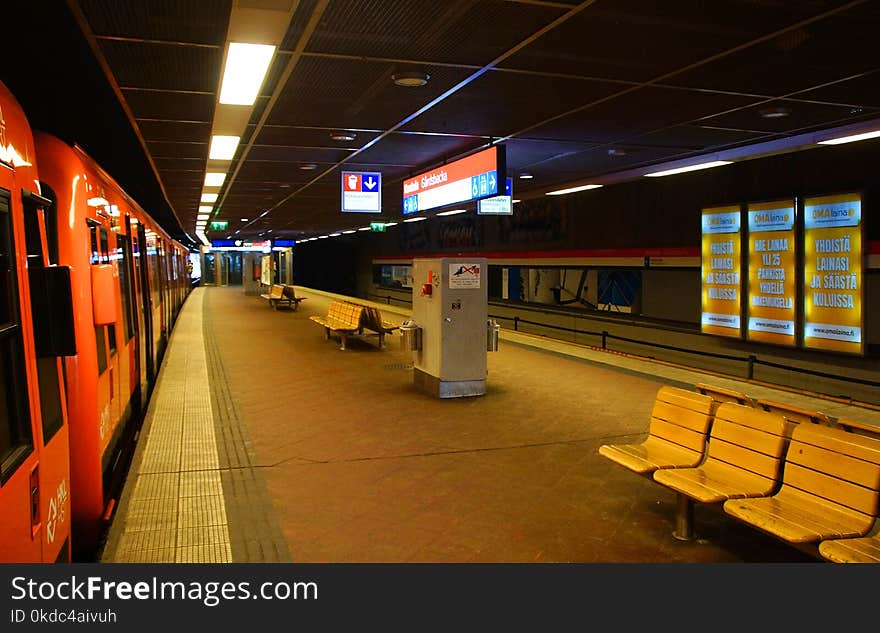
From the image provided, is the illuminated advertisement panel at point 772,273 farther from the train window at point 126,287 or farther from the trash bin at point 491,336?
the train window at point 126,287

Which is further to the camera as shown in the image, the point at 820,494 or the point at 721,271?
the point at 721,271

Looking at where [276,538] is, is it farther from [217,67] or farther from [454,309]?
[454,309]

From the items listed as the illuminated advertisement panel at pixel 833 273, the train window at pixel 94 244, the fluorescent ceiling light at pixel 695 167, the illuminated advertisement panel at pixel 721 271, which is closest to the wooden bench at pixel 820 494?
the train window at pixel 94 244

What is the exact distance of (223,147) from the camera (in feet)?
33.5

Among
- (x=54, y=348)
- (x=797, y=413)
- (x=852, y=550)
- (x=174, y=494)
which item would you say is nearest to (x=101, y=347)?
(x=174, y=494)

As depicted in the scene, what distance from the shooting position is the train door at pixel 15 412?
7.70 feet

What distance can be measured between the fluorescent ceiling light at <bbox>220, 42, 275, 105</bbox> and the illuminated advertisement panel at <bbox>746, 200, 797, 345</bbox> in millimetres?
7768

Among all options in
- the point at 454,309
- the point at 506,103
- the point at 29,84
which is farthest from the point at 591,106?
the point at 29,84

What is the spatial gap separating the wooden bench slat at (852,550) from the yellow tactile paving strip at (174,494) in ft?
9.97

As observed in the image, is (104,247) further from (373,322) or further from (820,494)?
(373,322)

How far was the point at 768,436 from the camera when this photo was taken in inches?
160

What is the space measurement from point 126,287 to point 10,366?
3.95 m

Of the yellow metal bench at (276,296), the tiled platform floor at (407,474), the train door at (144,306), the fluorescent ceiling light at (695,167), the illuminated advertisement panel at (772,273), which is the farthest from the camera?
the yellow metal bench at (276,296)

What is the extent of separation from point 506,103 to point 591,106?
→ 3.20 feet
